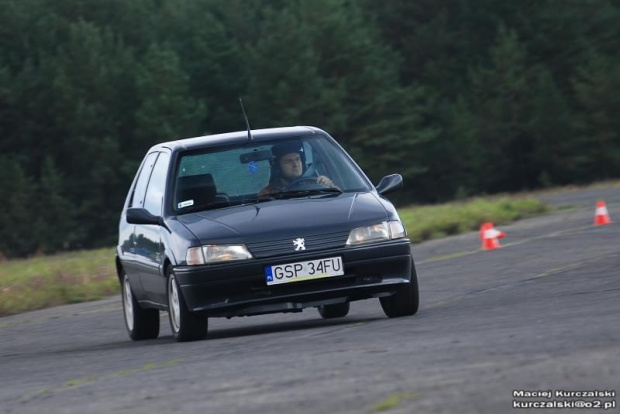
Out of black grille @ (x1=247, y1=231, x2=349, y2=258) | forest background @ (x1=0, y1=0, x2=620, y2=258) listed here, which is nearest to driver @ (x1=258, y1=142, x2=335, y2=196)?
black grille @ (x1=247, y1=231, x2=349, y2=258)

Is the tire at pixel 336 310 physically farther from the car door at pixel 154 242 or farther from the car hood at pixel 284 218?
the car hood at pixel 284 218

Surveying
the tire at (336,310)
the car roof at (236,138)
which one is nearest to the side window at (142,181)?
the car roof at (236,138)

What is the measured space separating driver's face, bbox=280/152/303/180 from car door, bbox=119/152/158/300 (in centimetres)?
149

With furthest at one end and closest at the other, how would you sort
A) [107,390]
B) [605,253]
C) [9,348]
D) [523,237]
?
[523,237] → [605,253] → [9,348] → [107,390]

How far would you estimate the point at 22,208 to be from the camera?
79.6 meters

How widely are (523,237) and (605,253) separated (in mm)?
5985

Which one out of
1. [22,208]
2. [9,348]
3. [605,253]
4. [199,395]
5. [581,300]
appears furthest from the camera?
[22,208]

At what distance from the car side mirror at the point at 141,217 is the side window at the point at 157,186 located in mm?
110

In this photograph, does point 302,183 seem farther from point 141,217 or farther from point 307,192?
point 141,217

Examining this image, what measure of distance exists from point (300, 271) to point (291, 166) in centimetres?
132

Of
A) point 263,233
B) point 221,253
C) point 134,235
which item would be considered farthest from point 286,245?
point 134,235

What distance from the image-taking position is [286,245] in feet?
32.9

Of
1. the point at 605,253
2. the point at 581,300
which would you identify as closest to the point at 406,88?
the point at 605,253

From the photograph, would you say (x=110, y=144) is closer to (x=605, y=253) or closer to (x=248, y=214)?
(x=605, y=253)
